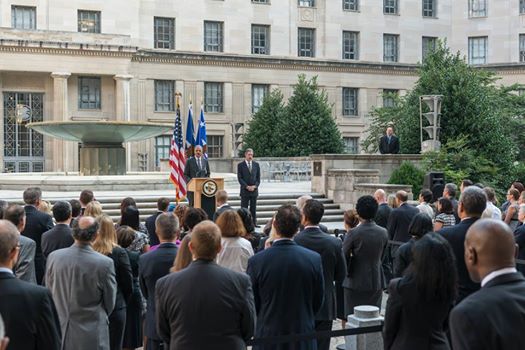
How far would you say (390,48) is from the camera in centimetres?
5950

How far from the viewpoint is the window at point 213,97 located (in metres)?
53.2

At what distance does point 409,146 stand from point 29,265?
926 inches

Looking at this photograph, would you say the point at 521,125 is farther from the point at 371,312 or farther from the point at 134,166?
the point at 371,312

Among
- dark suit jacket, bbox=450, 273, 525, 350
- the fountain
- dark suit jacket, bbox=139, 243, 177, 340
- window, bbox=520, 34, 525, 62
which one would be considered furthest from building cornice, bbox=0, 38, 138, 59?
dark suit jacket, bbox=450, 273, 525, 350

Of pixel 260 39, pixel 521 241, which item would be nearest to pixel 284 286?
pixel 521 241

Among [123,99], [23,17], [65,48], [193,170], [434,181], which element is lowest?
[434,181]

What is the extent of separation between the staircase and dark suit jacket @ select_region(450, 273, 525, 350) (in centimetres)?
1804

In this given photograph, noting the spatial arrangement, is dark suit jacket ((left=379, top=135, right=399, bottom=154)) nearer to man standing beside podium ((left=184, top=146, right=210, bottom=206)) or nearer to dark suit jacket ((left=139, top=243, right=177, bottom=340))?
man standing beside podium ((left=184, top=146, right=210, bottom=206))

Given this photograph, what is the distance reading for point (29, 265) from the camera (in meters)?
8.62

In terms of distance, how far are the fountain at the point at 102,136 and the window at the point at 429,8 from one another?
34.8 m

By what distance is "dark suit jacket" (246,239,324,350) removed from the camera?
6848 millimetres

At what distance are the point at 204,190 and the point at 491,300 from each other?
14.9 m

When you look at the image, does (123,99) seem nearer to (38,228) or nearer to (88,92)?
(88,92)

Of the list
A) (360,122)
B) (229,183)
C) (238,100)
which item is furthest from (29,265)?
(360,122)
